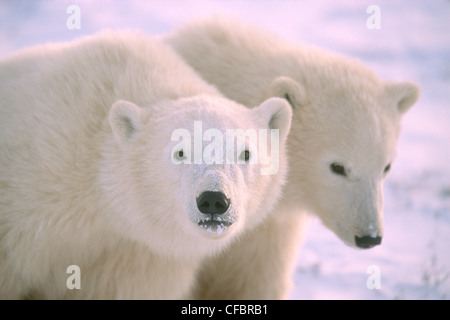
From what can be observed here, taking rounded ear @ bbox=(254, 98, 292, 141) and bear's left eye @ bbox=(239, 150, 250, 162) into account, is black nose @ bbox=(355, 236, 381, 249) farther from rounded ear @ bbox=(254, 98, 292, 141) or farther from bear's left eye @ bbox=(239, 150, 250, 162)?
bear's left eye @ bbox=(239, 150, 250, 162)

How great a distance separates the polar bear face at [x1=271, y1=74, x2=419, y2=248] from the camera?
16.1ft

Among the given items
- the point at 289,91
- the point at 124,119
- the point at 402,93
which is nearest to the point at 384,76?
the point at 402,93

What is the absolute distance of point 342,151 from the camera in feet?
16.2

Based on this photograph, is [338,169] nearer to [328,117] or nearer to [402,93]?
[328,117]

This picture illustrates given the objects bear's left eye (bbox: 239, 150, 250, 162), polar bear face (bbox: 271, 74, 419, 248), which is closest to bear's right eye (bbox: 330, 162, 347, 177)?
polar bear face (bbox: 271, 74, 419, 248)

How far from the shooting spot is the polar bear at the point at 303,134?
4930 millimetres

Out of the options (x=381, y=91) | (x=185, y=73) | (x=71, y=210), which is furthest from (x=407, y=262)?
(x=71, y=210)

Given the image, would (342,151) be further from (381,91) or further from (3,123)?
(3,123)

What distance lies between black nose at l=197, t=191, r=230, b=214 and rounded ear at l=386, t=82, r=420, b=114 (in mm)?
2159

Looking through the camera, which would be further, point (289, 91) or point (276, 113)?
point (289, 91)

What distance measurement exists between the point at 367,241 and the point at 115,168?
1863 mm

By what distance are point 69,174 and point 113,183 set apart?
11.2 inches

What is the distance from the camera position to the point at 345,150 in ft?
16.1

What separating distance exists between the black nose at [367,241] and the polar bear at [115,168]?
72 cm
